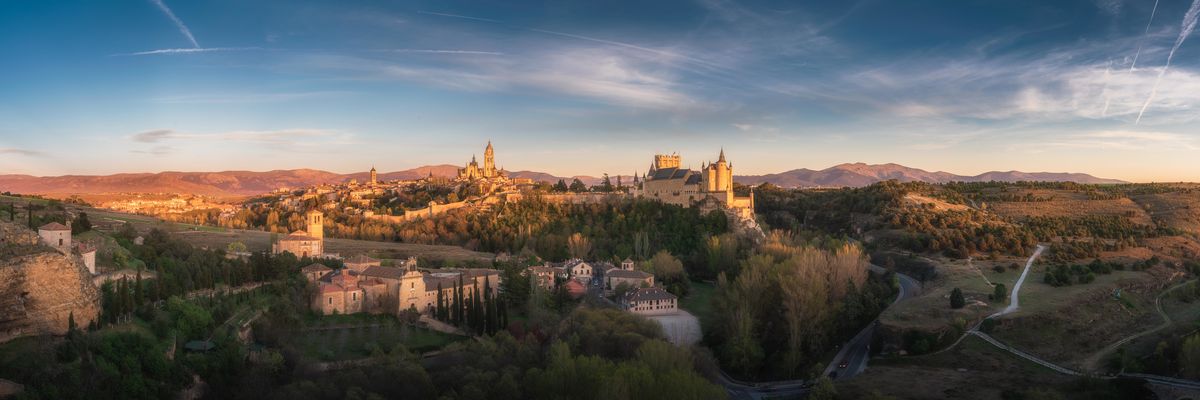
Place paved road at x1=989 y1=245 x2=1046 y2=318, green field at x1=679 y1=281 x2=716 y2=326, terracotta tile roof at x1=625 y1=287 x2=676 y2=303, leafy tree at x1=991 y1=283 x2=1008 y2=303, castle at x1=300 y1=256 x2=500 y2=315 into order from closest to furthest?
paved road at x1=989 y1=245 x2=1046 y2=318, castle at x1=300 y1=256 x2=500 y2=315, leafy tree at x1=991 y1=283 x2=1008 y2=303, terracotta tile roof at x1=625 y1=287 x2=676 y2=303, green field at x1=679 y1=281 x2=716 y2=326

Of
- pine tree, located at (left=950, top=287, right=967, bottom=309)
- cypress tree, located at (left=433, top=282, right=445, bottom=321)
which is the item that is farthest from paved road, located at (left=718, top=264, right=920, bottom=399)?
cypress tree, located at (left=433, top=282, right=445, bottom=321)

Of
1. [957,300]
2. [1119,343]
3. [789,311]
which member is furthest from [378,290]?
[1119,343]

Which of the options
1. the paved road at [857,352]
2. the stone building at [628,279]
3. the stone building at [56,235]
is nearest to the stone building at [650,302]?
the stone building at [628,279]

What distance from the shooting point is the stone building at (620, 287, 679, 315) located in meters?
34.3

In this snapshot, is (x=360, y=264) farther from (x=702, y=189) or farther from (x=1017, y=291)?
(x=702, y=189)

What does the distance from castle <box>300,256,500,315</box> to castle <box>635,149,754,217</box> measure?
31.6 meters

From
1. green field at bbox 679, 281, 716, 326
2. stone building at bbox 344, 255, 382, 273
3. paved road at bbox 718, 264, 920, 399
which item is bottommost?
paved road at bbox 718, 264, 920, 399

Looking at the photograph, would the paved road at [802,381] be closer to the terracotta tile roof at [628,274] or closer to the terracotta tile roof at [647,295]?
the terracotta tile roof at [647,295]

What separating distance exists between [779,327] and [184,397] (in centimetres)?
2146

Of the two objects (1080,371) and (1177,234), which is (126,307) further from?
(1177,234)

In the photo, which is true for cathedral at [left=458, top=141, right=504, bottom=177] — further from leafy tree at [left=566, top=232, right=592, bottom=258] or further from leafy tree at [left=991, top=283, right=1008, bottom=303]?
leafy tree at [left=991, top=283, right=1008, bottom=303]

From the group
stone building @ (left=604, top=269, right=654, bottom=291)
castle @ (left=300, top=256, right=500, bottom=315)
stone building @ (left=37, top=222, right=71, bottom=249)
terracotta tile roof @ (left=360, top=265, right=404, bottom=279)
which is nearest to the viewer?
stone building @ (left=37, top=222, right=71, bottom=249)

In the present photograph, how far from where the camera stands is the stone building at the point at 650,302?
113 feet

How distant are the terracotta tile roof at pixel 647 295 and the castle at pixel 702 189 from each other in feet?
79.1
